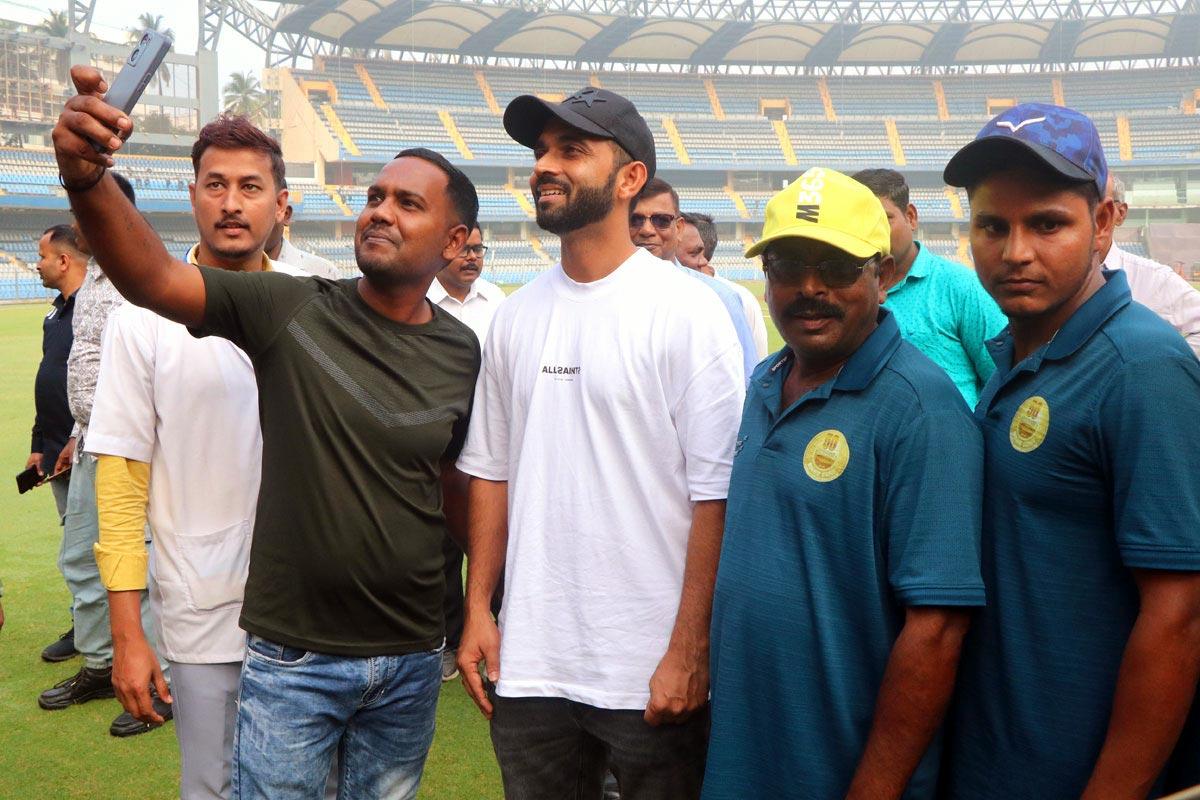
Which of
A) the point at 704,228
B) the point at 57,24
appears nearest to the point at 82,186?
the point at 704,228

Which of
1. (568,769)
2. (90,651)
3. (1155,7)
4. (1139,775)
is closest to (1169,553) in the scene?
(1139,775)

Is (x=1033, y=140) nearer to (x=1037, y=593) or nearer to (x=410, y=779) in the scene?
(x=1037, y=593)

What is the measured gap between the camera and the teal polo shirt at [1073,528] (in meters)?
1.66

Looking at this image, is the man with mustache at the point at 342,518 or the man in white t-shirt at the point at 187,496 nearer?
the man with mustache at the point at 342,518

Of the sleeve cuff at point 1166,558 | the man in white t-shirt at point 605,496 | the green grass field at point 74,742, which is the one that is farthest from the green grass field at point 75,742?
the sleeve cuff at point 1166,558

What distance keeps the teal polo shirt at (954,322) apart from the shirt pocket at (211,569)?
2463 millimetres

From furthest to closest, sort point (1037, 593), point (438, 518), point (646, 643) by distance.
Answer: point (438, 518) < point (646, 643) < point (1037, 593)

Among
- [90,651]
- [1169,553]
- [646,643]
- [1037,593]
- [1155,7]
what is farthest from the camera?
[1155,7]

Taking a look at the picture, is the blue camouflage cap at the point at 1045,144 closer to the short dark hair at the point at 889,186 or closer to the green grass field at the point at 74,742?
the short dark hair at the point at 889,186

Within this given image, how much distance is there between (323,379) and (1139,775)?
1.90 metres

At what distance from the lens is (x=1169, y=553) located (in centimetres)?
165

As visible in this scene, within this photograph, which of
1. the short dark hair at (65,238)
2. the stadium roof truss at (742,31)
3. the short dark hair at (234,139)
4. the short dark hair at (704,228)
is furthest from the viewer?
the stadium roof truss at (742,31)

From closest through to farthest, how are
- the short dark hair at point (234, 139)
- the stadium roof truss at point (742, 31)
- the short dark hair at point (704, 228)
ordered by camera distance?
1. the short dark hair at point (234, 139)
2. the short dark hair at point (704, 228)
3. the stadium roof truss at point (742, 31)

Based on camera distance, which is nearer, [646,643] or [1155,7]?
[646,643]
